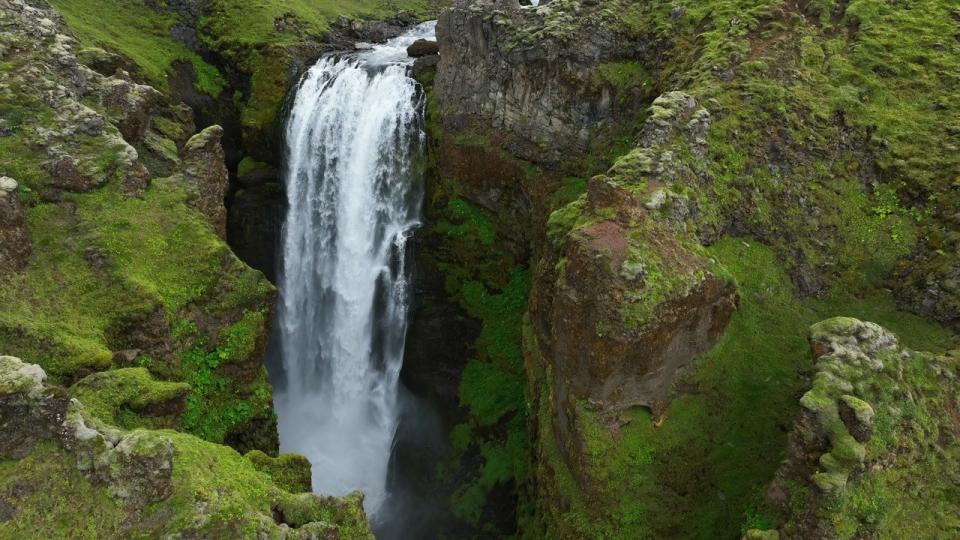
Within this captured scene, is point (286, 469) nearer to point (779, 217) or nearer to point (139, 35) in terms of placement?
point (779, 217)

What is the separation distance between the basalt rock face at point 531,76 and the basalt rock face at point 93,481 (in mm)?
A: 15726

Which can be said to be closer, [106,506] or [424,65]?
[106,506]

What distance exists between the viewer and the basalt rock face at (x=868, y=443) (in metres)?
9.63

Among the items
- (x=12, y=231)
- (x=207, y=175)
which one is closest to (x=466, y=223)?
(x=207, y=175)

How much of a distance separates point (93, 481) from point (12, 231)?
8.12 meters

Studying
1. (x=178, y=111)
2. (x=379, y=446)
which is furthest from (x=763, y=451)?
(x=178, y=111)

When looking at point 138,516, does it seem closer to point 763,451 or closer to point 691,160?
point 763,451

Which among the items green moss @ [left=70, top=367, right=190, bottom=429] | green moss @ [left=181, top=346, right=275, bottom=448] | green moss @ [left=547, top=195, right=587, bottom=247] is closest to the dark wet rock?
green moss @ [left=181, top=346, right=275, bottom=448]

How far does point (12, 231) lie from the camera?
13.8 metres

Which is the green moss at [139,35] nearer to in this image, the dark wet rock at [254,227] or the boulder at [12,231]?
the dark wet rock at [254,227]

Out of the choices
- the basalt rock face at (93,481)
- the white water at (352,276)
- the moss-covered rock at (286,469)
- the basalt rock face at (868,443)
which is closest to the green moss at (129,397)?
the basalt rock face at (93,481)

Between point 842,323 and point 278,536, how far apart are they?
11.1m

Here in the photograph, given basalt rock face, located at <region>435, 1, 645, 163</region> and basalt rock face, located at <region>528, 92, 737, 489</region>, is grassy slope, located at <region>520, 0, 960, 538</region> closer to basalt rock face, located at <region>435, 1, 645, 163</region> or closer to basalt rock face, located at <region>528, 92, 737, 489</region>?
basalt rock face, located at <region>528, 92, 737, 489</region>

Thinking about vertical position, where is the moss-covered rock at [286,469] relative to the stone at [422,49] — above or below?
below
